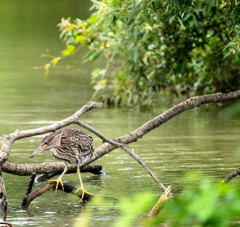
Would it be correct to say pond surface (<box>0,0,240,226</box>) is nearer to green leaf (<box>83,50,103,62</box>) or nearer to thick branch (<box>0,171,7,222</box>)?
thick branch (<box>0,171,7,222</box>)

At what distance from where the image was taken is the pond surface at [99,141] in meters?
5.69

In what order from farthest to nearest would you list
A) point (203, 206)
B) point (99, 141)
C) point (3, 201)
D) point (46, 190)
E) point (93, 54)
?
point (93, 54), point (99, 141), point (46, 190), point (3, 201), point (203, 206)

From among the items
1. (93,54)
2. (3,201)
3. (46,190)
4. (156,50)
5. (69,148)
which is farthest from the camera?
(156,50)

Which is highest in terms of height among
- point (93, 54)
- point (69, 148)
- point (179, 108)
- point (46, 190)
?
point (93, 54)

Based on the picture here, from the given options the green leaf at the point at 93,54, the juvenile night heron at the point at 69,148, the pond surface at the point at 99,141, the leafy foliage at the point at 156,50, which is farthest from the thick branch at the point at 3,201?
the green leaf at the point at 93,54

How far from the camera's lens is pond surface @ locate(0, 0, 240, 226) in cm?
569

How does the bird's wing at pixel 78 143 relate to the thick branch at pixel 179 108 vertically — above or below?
below

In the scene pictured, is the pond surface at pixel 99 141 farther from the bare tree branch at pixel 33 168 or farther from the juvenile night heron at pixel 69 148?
the juvenile night heron at pixel 69 148

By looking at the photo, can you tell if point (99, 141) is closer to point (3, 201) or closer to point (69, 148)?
point (69, 148)

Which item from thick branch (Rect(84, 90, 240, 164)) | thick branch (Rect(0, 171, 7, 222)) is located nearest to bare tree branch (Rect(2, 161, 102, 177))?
thick branch (Rect(84, 90, 240, 164))

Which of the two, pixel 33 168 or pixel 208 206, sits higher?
pixel 208 206

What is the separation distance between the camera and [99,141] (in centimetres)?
920

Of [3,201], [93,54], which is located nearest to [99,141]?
[93,54]

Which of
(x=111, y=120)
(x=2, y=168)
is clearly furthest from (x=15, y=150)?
(x=2, y=168)
